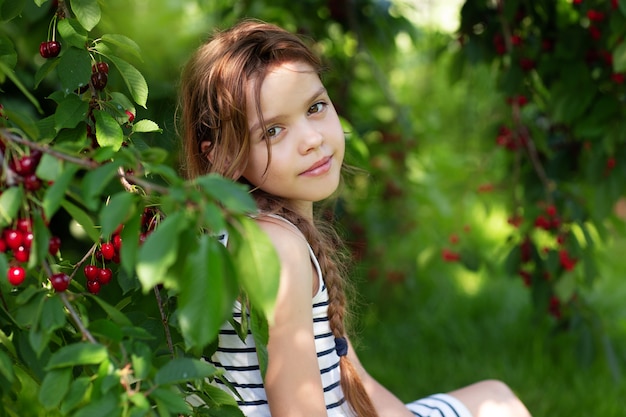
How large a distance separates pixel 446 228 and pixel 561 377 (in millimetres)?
1394

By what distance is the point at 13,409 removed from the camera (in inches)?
52.9

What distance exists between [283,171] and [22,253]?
2.01 feet

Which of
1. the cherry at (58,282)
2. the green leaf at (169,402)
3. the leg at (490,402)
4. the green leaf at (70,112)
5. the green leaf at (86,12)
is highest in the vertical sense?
the green leaf at (86,12)

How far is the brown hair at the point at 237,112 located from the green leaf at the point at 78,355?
1.99 feet

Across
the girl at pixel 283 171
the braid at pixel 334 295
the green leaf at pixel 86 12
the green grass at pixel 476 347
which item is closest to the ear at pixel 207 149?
the girl at pixel 283 171

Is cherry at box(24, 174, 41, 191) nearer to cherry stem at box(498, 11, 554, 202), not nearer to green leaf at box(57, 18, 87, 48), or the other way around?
green leaf at box(57, 18, 87, 48)

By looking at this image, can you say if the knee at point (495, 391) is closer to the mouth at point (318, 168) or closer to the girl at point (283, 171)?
the girl at point (283, 171)

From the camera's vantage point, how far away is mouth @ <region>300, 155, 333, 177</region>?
161 cm

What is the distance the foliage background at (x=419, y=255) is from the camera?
2809 millimetres

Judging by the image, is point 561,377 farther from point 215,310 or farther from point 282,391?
point 215,310

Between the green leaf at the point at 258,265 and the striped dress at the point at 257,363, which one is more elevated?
the green leaf at the point at 258,265

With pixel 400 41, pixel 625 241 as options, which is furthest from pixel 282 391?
pixel 400 41

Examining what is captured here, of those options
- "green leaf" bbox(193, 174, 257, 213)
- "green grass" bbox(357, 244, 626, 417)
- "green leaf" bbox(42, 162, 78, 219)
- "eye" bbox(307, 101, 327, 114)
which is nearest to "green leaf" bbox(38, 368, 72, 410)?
"green leaf" bbox(42, 162, 78, 219)

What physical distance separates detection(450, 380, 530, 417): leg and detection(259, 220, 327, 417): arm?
0.48 m
